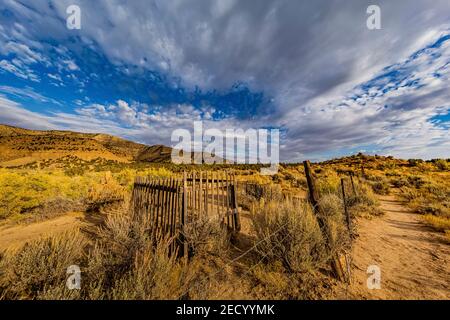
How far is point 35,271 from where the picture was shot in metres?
2.92

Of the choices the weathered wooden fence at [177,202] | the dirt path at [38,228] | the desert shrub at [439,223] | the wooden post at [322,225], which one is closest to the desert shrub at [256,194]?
the weathered wooden fence at [177,202]

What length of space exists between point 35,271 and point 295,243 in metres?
4.52

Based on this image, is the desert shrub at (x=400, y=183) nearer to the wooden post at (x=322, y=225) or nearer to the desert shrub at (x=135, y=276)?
the wooden post at (x=322, y=225)

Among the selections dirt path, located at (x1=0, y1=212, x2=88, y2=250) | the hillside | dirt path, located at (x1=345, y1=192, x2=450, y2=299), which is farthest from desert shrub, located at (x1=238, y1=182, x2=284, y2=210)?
the hillside

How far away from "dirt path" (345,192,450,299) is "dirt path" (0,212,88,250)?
7.94 meters

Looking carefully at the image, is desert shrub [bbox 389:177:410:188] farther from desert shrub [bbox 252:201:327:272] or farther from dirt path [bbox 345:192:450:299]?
desert shrub [bbox 252:201:327:272]

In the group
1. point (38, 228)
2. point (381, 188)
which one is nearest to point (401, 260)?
point (38, 228)

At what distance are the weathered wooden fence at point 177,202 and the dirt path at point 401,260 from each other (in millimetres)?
3250

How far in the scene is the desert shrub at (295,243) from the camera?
3.84m

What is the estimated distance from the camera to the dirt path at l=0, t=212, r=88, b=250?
18.7ft
